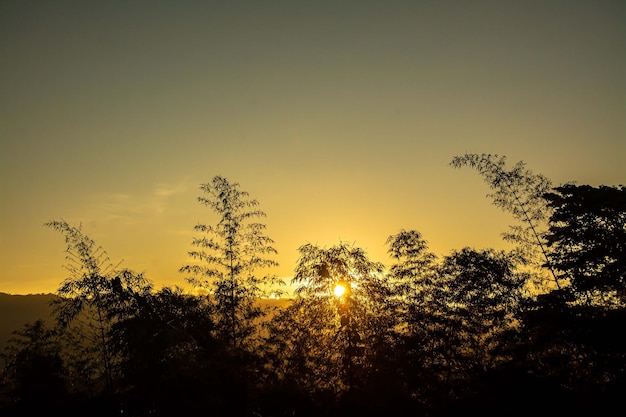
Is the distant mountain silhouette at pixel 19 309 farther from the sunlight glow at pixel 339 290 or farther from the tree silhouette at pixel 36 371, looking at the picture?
the sunlight glow at pixel 339 290

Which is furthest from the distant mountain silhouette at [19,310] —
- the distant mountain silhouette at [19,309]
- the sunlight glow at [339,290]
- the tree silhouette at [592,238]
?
the tree silhouette at [592,238]

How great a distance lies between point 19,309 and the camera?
15038 cm

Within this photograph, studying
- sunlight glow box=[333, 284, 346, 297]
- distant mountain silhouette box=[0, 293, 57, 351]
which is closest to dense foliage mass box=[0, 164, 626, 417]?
sunlight glow box=[333, 284, 346, 297]

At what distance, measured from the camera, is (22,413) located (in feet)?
42.8

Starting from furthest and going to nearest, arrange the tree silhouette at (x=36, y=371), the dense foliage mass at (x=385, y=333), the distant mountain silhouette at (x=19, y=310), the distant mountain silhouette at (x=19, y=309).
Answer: the distant mountain silhouette at (x=19, y=309)
the distant mountain silhouette at (x=19, y=310)
the tree silhouette at (x=36, y=371)
the dense foliage mass at (x=385, y=333)

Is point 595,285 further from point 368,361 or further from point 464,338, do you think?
point 368,361

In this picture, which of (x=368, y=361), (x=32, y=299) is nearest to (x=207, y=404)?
(x=368, y=361)

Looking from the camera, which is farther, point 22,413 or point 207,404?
point 22,413

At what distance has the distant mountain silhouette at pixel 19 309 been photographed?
438 ft

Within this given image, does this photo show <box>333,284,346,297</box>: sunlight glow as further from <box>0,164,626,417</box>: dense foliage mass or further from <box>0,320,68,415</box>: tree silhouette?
<box>0,320,68,415</box>: tree silhouette

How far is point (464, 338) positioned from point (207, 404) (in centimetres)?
1092

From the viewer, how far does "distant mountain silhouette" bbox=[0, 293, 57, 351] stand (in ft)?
438

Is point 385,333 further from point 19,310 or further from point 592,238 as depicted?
point 19,310

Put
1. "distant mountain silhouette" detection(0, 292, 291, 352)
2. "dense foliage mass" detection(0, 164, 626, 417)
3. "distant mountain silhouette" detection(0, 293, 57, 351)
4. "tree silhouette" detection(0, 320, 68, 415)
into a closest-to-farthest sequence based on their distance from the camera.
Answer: "dense foliage mass" detection(0, 164, 626, 417)
"tree silhouette" detection(0, 320, 68, 415)
"distant mountain silhouette" detection(0, 292, 291, 352)
"distant mountain silhouette" detection(0, 293, 57, 351)
